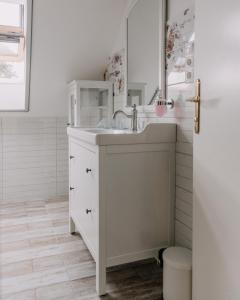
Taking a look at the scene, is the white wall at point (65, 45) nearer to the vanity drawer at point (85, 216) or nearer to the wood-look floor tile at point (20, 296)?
the vanity drawer at point (85, 216)

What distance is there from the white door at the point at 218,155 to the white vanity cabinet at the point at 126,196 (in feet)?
1.53

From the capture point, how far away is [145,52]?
2.28 meters

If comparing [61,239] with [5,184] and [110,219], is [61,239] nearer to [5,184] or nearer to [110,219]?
[110,219]

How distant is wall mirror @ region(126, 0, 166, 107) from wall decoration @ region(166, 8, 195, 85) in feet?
0.23

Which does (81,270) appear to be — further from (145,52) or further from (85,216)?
(145,52)

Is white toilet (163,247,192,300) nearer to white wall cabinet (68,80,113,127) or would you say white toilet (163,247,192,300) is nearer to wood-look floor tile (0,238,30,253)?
wood-look floor tile (0,238,30,253)

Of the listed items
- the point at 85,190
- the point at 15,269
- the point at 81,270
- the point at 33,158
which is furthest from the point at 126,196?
the point at 33,158

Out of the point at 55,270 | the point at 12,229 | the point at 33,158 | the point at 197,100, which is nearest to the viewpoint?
the point at 197,100

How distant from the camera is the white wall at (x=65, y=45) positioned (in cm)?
267

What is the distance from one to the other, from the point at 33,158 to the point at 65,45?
141 centimetres

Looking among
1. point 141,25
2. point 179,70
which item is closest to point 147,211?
point 179,70

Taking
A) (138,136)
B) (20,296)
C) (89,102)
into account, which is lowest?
(20,296)

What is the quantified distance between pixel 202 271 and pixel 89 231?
0.80m

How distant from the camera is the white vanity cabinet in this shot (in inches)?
65.1
